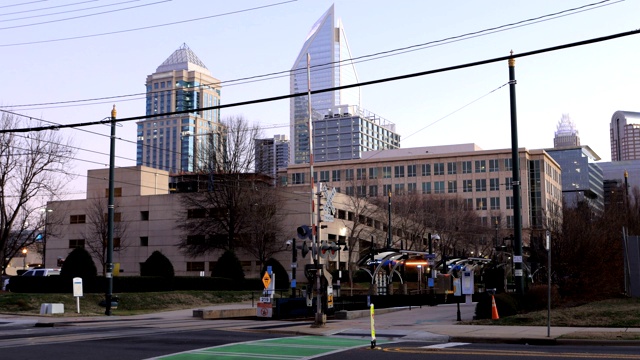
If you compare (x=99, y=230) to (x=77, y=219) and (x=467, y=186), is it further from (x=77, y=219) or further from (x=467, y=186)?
(x=467, y=186)

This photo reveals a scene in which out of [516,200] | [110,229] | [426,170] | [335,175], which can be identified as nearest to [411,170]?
[426,170]

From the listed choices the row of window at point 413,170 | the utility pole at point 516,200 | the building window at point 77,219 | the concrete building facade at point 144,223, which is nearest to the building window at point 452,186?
the row of window at point 413,170

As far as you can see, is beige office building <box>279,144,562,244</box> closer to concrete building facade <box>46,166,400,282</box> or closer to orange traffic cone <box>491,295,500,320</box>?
concrete building facade <box>46,166,400,282</box>

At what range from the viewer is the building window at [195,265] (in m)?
73.5

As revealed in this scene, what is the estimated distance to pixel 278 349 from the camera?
1747 cm

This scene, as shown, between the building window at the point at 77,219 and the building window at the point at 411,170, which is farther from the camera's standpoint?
the building window at the point at 411,170

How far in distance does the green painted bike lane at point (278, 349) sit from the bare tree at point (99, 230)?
55810 millimetres

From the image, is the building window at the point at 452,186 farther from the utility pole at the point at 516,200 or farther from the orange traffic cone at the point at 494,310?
the orange traffic cone at the point at 494,310

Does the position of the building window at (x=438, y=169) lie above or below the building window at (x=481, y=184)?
above

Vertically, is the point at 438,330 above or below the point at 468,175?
below

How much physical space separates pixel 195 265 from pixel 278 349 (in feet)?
190

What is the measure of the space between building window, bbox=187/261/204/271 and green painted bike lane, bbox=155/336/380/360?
2124 inches

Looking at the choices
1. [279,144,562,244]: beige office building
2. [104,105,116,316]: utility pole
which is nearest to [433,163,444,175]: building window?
[279,144,562,244]: beige office building

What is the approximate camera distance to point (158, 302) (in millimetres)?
42844
